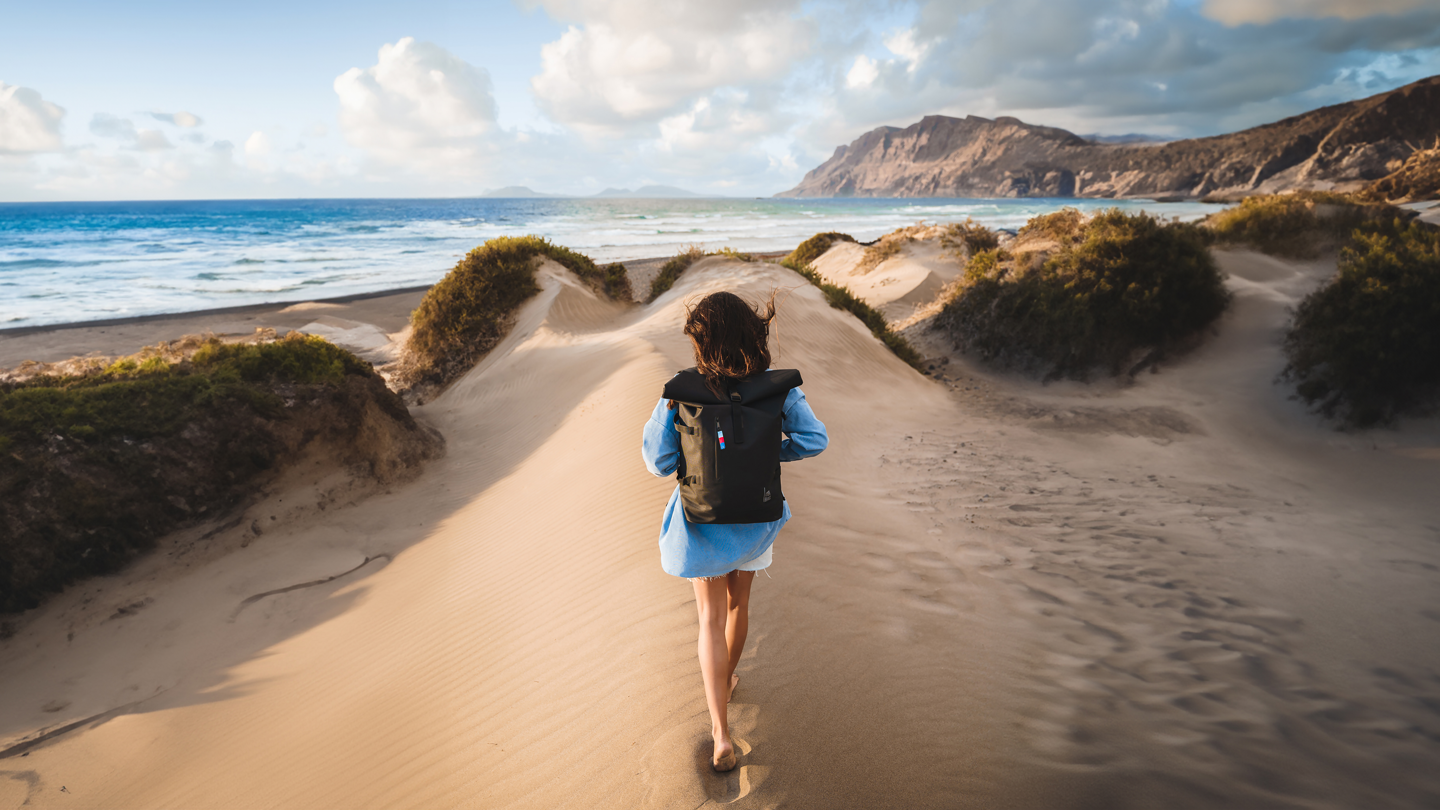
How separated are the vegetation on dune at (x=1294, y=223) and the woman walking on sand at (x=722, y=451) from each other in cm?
1720

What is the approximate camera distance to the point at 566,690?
340 cm

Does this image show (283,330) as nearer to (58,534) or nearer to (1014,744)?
(58,534)

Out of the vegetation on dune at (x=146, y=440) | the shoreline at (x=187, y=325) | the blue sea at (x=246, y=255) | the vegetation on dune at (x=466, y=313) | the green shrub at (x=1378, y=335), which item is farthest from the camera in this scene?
the blue sea at (x=246, y=255)

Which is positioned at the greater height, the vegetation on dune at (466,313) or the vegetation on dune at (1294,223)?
the vegetation on dune at (1294,223)

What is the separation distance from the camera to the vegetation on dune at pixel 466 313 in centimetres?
1205

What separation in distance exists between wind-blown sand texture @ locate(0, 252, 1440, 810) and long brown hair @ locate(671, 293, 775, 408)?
170 cm

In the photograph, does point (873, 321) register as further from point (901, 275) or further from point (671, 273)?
point (901, 275)

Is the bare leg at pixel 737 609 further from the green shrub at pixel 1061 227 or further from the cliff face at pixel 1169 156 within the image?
the cliff face at pixel 1169 156

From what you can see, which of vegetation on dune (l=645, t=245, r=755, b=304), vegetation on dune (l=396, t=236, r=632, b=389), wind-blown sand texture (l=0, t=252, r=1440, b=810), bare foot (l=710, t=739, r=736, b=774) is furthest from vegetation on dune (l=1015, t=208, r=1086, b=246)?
bare foot (l=710, t=739, r=736, b=774)

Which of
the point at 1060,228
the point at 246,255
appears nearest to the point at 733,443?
the point at 1060,228

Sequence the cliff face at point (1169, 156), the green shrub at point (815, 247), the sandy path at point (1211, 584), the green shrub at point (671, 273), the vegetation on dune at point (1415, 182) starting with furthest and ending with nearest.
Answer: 1. the cliff face at point (1169, 156)
2. the green shrub at point (815, 247)
3. the vegetation on dune at point (1415, 182)
4. the green shrub at point (671, 273)
5. the sandy path at point (1211, 584)

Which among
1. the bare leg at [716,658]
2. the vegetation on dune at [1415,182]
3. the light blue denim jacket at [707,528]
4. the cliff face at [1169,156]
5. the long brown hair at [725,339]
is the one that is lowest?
the bare leg at [716,658]

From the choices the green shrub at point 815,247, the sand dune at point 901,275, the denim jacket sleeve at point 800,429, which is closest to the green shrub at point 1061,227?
the sand dune at point 901,275

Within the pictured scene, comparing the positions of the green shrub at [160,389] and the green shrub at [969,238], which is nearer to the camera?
the green shrub at [160,389]
